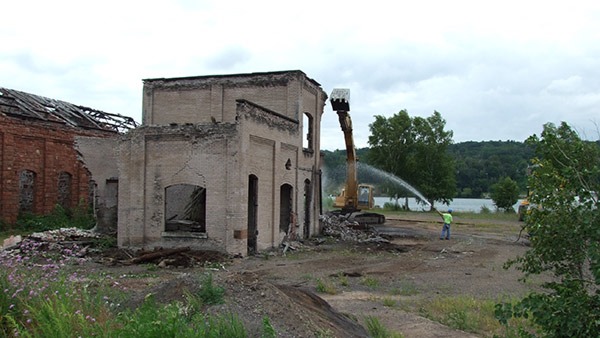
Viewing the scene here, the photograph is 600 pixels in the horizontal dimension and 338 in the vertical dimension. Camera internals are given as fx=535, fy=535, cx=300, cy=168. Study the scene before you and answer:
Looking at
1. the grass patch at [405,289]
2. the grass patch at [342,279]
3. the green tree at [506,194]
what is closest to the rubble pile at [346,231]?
the grass patch at [342,279]

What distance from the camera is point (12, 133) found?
81.6ft

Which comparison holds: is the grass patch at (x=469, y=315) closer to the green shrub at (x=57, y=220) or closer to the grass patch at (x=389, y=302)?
the grass patch at (x=389, y=302)

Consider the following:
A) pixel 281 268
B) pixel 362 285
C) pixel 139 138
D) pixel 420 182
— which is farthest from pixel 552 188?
pixel 420 182

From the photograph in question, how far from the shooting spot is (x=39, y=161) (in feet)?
86.8

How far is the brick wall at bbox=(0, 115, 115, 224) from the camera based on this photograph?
24.5m

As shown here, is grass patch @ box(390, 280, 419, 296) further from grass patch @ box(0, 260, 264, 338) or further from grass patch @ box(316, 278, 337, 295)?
grass patch @ box(0, 260, 264, 338)

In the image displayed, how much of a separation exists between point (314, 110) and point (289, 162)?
4.03 metres

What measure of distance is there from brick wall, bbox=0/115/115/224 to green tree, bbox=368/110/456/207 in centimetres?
3409

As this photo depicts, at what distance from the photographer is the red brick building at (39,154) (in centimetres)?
2461

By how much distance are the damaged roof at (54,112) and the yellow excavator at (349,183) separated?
13453 mm

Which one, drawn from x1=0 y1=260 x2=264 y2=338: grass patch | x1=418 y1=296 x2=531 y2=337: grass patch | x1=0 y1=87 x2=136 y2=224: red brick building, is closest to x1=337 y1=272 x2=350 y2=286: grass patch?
x1=418 y1=296 x2=531 y2=337: grass patch

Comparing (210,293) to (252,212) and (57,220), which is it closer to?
(252,212)

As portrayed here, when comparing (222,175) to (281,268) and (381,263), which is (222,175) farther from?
(381,263)

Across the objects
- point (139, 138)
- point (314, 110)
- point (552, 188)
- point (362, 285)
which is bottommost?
point (362, 285)
